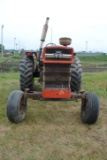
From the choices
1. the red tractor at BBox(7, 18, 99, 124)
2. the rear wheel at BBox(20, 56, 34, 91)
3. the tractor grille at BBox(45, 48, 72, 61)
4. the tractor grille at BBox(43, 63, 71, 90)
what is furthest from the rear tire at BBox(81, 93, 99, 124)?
the rear wheel at BBox(20, 56, 34, 91)

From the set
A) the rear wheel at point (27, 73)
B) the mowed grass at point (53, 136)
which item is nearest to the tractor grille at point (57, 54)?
the mowed grass at point (53, 136)

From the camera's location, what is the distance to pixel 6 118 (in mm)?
5848

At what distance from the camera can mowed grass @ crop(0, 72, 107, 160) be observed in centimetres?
416

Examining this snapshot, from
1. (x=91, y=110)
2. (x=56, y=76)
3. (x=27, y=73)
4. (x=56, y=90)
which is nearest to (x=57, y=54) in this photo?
(x=56, y=76)

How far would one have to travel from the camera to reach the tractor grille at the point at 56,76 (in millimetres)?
5770

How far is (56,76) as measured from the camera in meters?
5.83

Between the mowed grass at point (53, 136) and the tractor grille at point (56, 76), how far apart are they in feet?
2.18

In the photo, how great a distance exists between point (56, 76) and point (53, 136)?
1377 mm

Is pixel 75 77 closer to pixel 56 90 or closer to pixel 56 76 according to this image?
pixel 56 76

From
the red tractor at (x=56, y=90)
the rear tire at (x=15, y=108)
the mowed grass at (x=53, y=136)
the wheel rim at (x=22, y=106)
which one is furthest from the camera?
the wheel rim at (x=22, y=106)

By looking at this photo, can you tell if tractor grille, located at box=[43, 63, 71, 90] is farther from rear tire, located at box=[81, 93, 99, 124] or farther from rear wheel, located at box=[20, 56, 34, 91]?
rear wheel, located at box=[20, 56, 34, 91]

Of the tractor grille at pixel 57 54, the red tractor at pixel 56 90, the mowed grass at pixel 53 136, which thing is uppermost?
the tractor grille at pixel 57 54

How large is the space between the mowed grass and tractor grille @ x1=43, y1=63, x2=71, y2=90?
663 mm

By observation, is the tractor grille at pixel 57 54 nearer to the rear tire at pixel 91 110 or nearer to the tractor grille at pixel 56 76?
the tractor grille at pixel 56 76
